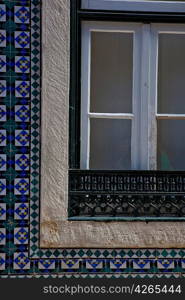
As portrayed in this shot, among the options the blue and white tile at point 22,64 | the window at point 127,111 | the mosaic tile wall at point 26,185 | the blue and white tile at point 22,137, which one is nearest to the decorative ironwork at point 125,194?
the window at point 127,111

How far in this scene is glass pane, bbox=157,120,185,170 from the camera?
155 inches

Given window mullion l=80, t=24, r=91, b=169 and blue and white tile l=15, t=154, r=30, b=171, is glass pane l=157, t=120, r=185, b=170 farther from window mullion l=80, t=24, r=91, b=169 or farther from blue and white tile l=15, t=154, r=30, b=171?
blue and white tile l=15, t=154, r=30, b=171

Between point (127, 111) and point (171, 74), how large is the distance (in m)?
0.38

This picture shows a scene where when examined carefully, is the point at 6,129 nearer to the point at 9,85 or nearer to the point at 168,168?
the point at 9,85

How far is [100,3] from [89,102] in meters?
0.63

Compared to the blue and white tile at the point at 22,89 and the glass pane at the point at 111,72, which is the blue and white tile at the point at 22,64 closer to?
the blue and white tile at the point at 22,89

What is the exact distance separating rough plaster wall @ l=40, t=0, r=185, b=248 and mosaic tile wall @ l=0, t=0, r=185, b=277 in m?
0.06

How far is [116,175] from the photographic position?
12.4 ft

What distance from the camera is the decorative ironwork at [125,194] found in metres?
3.76

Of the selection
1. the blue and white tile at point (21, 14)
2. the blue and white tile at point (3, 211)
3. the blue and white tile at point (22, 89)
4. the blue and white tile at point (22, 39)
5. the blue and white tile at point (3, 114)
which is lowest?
the blue and white tile at point (3, 211)

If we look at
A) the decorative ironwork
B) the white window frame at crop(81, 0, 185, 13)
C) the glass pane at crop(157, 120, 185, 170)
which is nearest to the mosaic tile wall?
the decorative ironwork

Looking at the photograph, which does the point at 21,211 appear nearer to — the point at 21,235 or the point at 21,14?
the point at 21,235

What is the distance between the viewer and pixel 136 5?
153 inches

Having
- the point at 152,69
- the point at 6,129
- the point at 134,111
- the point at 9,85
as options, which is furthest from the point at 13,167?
the point at 152,69
